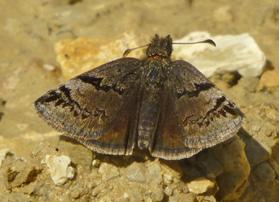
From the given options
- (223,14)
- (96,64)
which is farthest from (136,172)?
(223,14)

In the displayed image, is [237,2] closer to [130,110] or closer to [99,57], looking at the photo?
[99,57]

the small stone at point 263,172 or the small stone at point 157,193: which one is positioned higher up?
the small stone at point 263,172

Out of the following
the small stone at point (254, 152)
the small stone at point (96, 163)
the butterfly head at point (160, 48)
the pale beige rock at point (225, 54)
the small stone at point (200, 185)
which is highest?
the pale beige rock at point (225, 54)

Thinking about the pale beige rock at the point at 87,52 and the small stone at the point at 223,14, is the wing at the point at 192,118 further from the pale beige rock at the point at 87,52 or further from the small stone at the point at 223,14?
the small stone at the point at 223,14

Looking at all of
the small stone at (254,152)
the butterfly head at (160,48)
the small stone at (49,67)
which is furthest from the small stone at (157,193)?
the small stone at (49,67)

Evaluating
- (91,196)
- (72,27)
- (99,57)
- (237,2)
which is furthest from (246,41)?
(91,196)

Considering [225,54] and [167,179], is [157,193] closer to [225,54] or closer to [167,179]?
[167,179]

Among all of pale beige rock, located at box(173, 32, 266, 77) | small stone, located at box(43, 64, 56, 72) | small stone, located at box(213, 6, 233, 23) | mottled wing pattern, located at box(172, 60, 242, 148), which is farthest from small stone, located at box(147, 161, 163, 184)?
small stone, located at box(213, 6, 233, 23)

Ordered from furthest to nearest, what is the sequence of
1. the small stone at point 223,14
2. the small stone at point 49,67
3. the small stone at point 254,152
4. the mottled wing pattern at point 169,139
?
the small stone at point 223,14 < the small stone at point 49,67 < the small stone at point 254,152 < the mottled wing pattern at point 169,139
